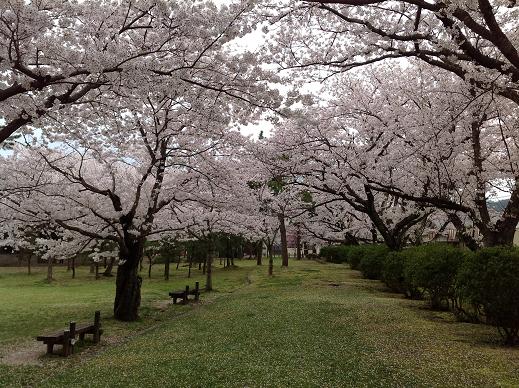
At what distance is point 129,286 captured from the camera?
544 inches

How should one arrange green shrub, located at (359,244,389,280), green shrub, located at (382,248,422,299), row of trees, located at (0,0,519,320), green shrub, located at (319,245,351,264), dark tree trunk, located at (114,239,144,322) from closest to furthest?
row of trees, located at (0,0,519,320) → dark tree trunk, located at (114,239,144,322) → green shrub, located at (382,248,422,299) → green shrub, located at (359,244,389,280) → green shrub, located at (319,245,351,264)

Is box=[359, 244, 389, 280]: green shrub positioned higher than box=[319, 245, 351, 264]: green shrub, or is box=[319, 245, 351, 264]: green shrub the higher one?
box=[319, 245, 351, 264]: green shrub

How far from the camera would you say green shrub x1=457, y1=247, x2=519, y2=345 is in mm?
7469

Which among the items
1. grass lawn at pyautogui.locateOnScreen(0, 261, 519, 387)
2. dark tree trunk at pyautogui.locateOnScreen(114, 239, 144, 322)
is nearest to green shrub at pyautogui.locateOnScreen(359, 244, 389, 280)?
grass lawn at pyautogui.locateOnScreen(0, 261, 519, 387)

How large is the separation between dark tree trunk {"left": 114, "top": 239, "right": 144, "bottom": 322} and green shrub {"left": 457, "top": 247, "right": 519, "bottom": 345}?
909 cm

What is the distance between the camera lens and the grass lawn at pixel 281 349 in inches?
245

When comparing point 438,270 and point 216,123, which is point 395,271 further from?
point 216,123

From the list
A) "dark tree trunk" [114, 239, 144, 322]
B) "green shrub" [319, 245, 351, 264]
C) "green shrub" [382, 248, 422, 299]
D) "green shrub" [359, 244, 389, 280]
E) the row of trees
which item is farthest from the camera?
"green shrub" [319, 245, 351, 264]

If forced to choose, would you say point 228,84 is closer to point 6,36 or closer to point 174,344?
point 6,36

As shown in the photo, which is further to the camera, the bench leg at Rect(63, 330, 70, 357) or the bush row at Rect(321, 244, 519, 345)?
the bench leg at Rect(63, 330, 70, 357)

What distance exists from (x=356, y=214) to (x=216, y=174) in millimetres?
18431

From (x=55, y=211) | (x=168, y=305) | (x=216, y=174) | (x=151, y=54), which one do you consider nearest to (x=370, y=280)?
(x=168, y=305)

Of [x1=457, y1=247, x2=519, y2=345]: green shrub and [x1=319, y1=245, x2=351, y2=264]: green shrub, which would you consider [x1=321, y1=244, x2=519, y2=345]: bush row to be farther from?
[x1=319, y1=245, x2=351, y2=264]: green shrub

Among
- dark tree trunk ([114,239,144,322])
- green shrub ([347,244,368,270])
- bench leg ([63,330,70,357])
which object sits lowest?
bench leg ([63,330,70,357])
